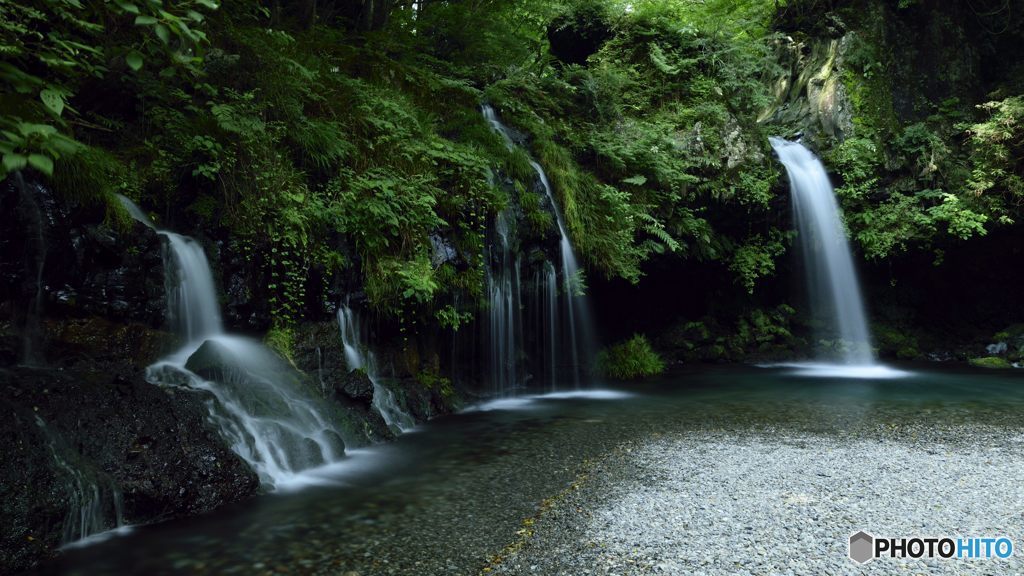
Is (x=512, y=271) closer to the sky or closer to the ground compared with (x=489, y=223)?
closer to the ground

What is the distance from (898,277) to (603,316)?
25.4 ft

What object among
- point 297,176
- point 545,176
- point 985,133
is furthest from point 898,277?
point 297,176

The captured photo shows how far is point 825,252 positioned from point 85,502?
45.8 ft

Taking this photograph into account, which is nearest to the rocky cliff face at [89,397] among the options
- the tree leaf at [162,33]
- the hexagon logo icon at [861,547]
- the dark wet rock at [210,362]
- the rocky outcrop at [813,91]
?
the dark wet rock at [210,362]

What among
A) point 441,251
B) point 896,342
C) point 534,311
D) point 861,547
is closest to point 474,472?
point 861,547

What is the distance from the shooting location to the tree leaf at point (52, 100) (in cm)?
221

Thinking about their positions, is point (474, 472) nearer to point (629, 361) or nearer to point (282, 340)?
point (282, 340)

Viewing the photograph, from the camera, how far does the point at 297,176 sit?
267 inches

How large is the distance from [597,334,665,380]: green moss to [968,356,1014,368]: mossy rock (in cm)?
680

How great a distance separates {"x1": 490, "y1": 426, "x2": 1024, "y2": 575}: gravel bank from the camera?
3102 mm

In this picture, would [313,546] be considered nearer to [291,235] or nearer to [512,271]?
[291,235]

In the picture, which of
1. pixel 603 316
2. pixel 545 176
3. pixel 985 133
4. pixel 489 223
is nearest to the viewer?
pixel 489 223

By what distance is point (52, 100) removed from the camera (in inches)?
89.0

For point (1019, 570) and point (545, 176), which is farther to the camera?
point (545, 176)
